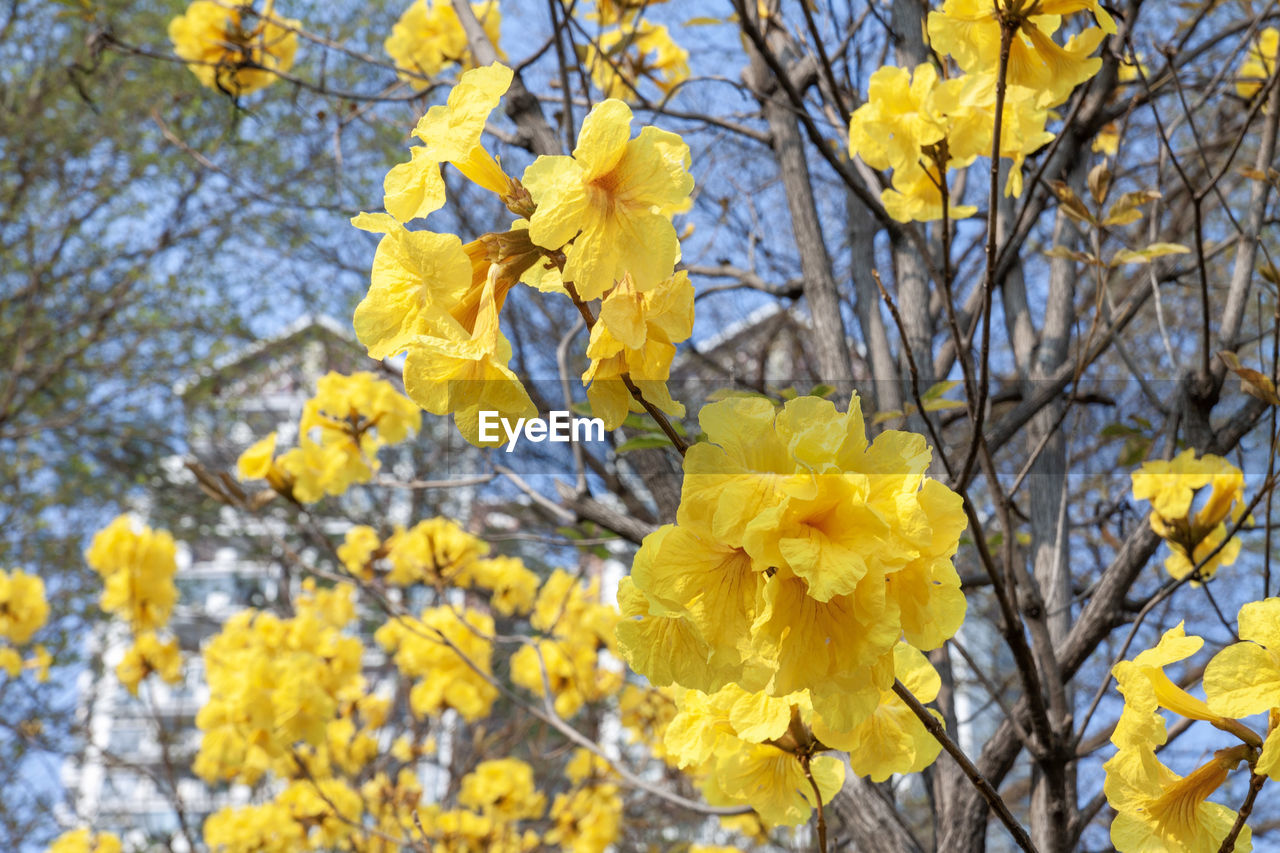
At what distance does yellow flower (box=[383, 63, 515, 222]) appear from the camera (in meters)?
0.70

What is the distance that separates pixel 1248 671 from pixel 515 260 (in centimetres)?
67

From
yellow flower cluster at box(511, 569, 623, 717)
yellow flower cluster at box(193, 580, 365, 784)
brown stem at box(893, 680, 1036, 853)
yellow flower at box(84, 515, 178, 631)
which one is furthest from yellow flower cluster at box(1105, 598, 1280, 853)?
yellow flower at box(84, 515, 178, 631)

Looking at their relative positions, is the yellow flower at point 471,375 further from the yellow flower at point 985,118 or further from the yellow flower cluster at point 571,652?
the yellow flower cluster at point 571,652

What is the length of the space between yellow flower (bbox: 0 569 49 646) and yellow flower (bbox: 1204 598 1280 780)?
4038mm

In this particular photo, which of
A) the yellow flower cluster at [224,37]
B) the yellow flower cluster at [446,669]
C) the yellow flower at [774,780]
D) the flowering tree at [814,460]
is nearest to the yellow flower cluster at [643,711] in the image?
the flowering tree at [814,460]

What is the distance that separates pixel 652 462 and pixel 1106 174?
1.04 metres

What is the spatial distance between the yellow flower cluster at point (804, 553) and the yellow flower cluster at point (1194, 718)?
0.26 metres

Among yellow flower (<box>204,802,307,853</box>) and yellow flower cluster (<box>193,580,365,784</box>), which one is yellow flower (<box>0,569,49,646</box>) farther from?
yellow flower (<box>204,802,307,853</box>)

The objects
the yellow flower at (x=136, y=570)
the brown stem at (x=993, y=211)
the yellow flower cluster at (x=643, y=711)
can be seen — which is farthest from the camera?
the yellow flower cluster at (x=643, y=711)

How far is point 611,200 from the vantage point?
0.70 meters

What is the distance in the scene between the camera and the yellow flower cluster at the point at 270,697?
2424 millimetres

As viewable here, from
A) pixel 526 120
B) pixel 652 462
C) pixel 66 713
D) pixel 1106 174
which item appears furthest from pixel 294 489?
pixel 66 713

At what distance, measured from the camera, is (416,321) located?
0.73m

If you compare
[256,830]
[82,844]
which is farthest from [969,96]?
[82,844]
